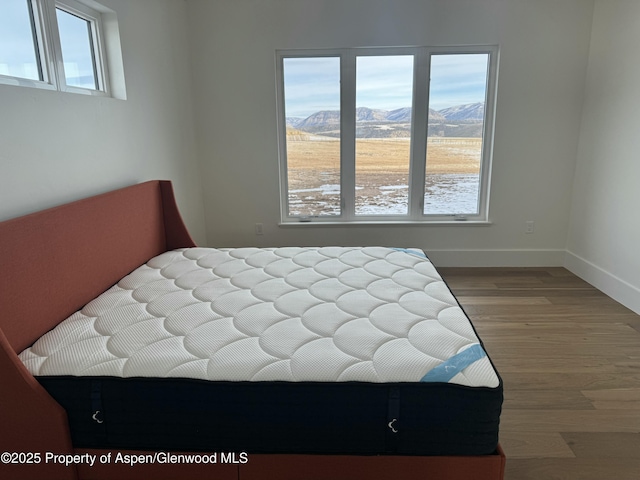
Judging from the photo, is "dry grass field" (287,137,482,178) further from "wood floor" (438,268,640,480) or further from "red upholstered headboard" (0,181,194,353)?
"red upholstered headboard" (0,181,194,353)

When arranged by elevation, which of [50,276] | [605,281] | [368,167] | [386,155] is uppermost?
[386,155]

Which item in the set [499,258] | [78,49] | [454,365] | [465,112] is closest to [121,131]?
[78,49]

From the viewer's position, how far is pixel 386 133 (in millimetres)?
3918

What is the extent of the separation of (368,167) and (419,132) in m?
0.56

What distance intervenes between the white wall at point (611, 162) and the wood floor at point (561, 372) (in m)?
0.22

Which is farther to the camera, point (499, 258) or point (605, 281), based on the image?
point (499, 258)

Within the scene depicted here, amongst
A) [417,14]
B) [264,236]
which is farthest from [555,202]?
[264,236]

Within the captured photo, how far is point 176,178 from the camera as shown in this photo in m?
3.44

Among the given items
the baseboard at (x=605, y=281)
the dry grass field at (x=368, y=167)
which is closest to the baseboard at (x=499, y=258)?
the baseboard at (x=605, y=281)

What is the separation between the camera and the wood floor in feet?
5.65

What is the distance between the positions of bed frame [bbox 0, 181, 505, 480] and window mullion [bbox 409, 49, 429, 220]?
286 cm

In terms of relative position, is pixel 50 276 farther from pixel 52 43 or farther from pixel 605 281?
pixel 605 281

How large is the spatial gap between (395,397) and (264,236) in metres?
2.89

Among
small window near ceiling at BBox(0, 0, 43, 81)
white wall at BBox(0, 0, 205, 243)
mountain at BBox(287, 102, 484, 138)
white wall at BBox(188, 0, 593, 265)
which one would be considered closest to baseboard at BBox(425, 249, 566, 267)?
white wall at BBox(188, 0, 593, 265)
